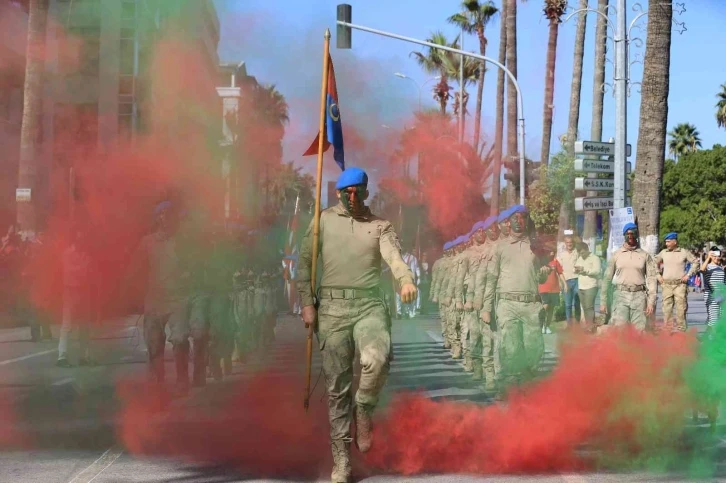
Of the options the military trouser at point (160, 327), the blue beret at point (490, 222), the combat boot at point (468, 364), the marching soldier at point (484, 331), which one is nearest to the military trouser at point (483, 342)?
the marching soldier at point (484, 331)

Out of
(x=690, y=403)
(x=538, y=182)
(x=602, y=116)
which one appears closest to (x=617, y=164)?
(x=602, y=116)

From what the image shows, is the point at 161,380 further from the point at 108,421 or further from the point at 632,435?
the point at 632,435

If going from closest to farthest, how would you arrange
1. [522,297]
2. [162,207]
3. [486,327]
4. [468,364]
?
[162,207], [522,297], [486,327], [468,364]

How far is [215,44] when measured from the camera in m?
10.2

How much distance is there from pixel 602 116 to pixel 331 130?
1894 centimetres

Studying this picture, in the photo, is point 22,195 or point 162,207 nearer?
point 162,207

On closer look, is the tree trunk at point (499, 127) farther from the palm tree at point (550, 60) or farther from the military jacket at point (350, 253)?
the military jacket at point (350, 253)

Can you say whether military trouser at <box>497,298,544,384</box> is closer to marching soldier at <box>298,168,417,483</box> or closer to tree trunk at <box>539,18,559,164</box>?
marching soldier at <box>298,168,417,483</box>

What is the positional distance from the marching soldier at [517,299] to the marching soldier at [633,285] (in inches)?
77.6

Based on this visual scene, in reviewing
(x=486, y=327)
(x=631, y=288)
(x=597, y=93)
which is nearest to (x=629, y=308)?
(x=631, y=288)

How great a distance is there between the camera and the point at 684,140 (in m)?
92.5

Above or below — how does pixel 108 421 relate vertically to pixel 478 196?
below

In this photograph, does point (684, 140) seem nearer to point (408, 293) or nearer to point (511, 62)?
point (511, 62)

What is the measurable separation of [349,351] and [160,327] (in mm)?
3210
